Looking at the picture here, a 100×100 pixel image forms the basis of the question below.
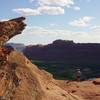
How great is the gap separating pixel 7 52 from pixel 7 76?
1.70m

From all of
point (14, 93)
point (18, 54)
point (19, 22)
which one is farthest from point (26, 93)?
point (19, 22)

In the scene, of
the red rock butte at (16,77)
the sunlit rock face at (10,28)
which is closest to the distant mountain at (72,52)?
the sunlit rock face at (10,28)

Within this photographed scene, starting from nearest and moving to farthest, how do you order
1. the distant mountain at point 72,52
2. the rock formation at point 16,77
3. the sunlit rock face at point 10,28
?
1. the rock formation at point 16,77
2. the sunlit rock face at point 10,28
3. the distant mountain at point 72,52

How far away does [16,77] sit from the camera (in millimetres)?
19016

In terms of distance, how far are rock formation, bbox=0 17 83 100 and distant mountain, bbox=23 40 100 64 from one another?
451 ft

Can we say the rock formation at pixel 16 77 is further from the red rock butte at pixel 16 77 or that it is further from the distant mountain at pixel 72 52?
the distant mountain at pixel 72 52

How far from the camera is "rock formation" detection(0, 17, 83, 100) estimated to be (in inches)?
726

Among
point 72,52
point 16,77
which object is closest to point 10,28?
point 16,77

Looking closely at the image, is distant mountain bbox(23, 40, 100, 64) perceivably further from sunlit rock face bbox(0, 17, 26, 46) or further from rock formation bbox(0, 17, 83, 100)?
rock formation bbox(0, 17, 83, 100)

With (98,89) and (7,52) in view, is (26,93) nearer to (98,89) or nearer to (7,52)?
(7,52)

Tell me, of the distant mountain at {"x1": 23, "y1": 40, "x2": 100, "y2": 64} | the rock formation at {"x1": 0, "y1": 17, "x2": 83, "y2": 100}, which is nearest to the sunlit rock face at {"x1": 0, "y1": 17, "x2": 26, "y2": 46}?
the rock formation at {"x1": 0, "y1": 17, "x2": 83, "y2": 100}

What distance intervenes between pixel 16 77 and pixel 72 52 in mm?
158787

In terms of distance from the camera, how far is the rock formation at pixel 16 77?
60.5ft

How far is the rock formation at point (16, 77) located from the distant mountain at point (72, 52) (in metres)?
137
